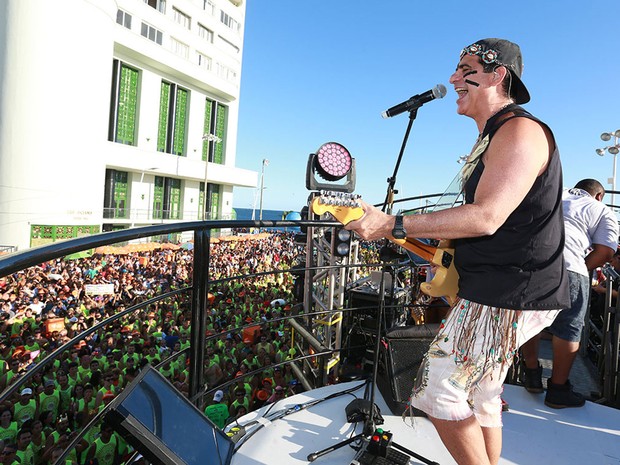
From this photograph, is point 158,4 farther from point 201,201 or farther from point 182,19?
point 201,201

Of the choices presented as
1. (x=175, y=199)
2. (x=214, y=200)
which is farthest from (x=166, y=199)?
(x=214, y=200)

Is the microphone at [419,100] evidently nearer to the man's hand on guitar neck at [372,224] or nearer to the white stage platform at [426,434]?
the man's hand on guitar neck at [372,224]

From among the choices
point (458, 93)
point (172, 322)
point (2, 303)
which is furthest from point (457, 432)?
point (2, 303)

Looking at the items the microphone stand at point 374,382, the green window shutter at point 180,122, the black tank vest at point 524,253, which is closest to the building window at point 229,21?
the green window shutter at point 180,122

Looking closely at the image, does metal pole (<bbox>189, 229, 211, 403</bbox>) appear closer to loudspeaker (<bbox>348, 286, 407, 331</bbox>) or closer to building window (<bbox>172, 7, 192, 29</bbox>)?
loudspeaker (<bbox>348, 286, 407, 331</bbox>)

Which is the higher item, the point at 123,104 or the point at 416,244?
the point at 123,104

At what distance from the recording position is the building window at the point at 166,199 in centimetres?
2978

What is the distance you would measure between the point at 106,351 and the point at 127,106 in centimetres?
2470

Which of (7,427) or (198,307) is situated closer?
(198,307)

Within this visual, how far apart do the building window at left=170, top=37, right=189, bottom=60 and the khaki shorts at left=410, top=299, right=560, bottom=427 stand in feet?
112

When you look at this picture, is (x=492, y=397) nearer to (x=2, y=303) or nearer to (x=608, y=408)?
(x=608, y=408)

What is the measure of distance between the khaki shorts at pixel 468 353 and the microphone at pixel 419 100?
1.35 m

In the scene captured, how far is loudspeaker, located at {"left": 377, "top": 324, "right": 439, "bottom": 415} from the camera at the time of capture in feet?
7.59

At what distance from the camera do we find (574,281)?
2381mm
